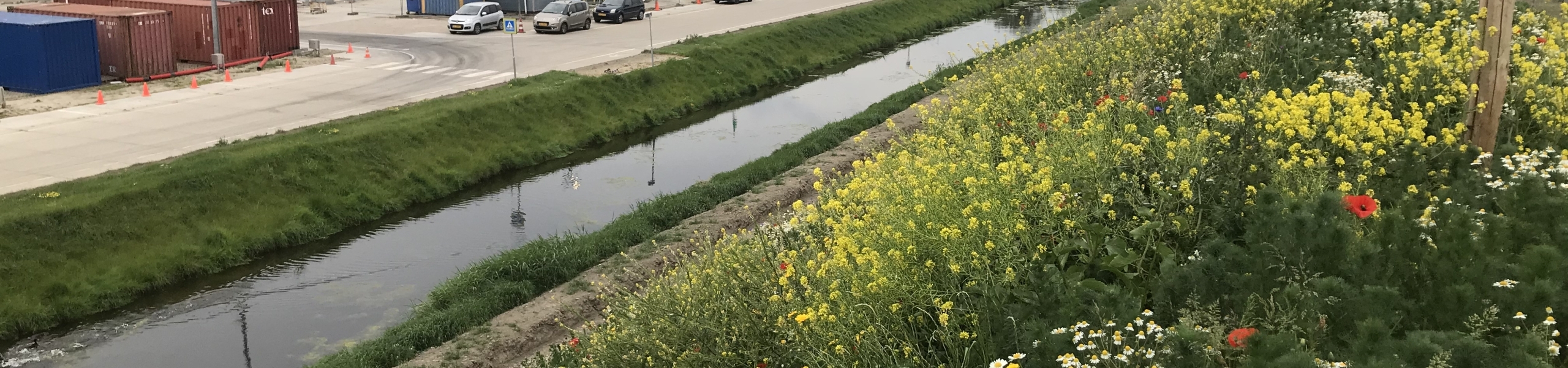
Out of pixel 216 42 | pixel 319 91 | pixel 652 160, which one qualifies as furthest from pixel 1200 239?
pixel 216 42

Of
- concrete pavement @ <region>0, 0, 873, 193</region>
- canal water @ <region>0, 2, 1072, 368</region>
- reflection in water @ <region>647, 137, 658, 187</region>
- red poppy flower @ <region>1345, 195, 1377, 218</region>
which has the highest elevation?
red poppy flower @ <region>1345, 195, 1377, 218</region>

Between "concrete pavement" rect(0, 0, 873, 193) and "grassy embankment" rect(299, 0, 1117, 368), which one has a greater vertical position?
"concrete pavement" rect(0, 0, 873, 193)

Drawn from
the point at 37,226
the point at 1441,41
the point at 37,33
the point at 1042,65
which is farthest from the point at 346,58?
the point at 1441,41

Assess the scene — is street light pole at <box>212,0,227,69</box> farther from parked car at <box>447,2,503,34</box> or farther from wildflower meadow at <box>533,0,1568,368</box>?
wildflower meadow at <box>533,0,1568,368</box>

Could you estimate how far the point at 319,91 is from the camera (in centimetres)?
2762

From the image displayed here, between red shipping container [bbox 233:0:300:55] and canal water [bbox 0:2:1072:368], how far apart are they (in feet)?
42.9

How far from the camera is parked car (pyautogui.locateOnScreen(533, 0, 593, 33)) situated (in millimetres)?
41312

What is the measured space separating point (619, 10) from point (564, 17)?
4.55 meters

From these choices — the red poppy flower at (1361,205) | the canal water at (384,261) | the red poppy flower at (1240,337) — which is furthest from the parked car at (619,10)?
the red poppy flower at (1240,337)

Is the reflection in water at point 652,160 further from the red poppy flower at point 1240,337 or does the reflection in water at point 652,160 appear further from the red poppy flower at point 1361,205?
the red poppy flower at point 1240,337

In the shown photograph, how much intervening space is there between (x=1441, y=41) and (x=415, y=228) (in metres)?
15.4

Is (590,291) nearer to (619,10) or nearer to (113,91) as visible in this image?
(113,91)

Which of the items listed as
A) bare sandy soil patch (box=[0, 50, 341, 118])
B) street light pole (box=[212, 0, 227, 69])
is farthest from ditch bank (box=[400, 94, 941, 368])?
street light pole (box=[212, 0, 227, 69])

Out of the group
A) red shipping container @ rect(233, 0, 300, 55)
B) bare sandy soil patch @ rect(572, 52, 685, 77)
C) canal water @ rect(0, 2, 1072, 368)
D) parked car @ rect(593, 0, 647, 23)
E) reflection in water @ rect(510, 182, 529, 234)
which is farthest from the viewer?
parked car @ rect(593, 0, 647, 23)
